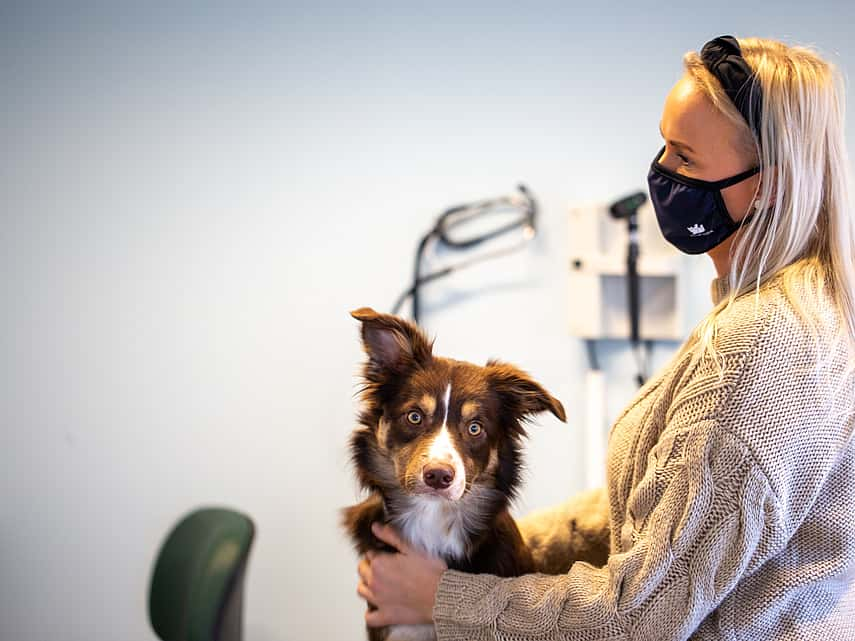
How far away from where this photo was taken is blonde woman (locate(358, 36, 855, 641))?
114 cm

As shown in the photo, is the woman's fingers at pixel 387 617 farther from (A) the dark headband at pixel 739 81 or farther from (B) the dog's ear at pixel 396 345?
(A) the dark headband at pixel 739 81

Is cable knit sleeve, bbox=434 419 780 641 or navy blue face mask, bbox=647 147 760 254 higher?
navy blue face mask, bbox=647 147 760 254

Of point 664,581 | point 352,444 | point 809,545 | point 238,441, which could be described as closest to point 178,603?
point 238,441

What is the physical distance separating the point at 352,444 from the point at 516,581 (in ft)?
1.39

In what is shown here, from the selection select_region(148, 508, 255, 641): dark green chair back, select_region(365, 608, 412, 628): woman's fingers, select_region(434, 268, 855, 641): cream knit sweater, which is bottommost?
select_region(148, 508, 255, 641): dark green chair back

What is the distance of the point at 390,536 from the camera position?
1494 mm

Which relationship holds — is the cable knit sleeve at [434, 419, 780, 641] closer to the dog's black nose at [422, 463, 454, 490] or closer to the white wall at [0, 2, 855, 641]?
the dog's black nose at [422, 463, 454, 490]

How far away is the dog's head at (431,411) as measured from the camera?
145cm

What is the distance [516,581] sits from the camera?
132 cm

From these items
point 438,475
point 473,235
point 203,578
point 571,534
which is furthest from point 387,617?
point 473,235

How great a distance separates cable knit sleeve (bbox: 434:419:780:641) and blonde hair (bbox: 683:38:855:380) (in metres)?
0.18

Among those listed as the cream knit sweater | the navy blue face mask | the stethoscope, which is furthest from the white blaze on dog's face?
the stethoscope

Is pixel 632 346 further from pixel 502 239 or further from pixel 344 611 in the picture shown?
pixel 344 611

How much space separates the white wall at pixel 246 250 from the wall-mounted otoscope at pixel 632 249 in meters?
0.14
